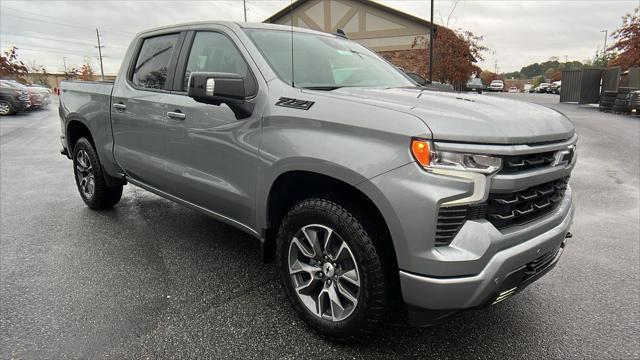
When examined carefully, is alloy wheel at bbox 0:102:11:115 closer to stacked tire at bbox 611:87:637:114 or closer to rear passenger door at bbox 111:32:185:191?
rear passenger door at bbox 111:32:185:191

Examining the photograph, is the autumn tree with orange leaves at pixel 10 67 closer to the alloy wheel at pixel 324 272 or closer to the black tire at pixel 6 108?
the black tire at pixel 6 108

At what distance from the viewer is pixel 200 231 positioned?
174 inches

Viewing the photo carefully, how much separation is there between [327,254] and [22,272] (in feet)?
8.53

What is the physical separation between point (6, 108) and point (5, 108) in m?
0.04

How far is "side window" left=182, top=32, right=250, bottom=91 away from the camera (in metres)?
3.11

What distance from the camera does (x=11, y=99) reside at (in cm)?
1850

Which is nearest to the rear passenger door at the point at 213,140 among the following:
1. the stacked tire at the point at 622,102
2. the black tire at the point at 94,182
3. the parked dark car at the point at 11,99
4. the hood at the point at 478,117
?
the hood at the point at 478,117

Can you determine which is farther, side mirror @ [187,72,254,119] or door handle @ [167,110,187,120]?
door handle @ [167,110,187,120]

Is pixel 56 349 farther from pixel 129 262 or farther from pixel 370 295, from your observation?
pixel 370 295

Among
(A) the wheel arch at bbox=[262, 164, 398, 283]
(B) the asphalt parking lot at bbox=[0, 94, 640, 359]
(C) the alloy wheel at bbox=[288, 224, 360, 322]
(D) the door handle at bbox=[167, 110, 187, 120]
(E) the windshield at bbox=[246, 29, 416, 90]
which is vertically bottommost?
(B) the asphalt parking lot at bbox=[0, 94, 640, 359]

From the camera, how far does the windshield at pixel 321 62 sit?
3012 millimetres

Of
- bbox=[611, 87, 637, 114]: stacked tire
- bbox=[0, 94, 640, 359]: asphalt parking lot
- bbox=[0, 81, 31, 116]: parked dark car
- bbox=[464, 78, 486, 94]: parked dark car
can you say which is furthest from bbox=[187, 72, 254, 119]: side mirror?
bbox=[0, 81, 31, 116]: parked dark car

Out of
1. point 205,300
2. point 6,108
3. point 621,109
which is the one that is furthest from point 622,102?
point 6,108

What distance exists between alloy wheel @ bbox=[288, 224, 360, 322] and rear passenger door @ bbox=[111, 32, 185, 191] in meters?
1.62
